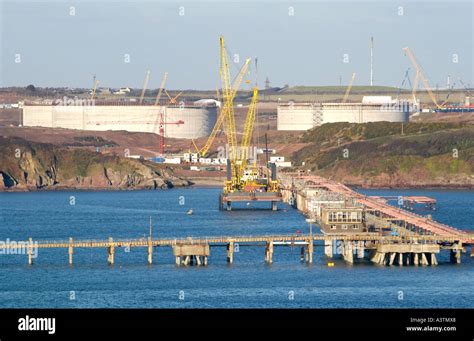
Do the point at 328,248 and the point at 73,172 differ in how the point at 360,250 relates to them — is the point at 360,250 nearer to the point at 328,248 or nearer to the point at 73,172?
the point at 328,248

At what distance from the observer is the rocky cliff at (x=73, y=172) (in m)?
157

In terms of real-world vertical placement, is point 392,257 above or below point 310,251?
below

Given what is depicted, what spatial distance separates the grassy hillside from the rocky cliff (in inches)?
911

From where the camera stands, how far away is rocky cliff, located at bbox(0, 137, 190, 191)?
15688 cm

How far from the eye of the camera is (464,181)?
156000 mm

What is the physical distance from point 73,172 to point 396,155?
144 ft

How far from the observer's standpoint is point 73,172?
160625 millimetres

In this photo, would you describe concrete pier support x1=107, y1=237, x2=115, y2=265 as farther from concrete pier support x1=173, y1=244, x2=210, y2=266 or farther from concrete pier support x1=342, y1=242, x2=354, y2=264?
concrete pier support x1=342, y1=242, x2=354, y2=264

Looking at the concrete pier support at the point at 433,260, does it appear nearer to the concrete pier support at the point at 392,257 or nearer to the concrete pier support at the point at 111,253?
the concrete pier support at the point at 392,257

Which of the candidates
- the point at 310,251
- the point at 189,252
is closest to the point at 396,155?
the point at 310,251

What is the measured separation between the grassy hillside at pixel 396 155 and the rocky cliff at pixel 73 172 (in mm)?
23140
